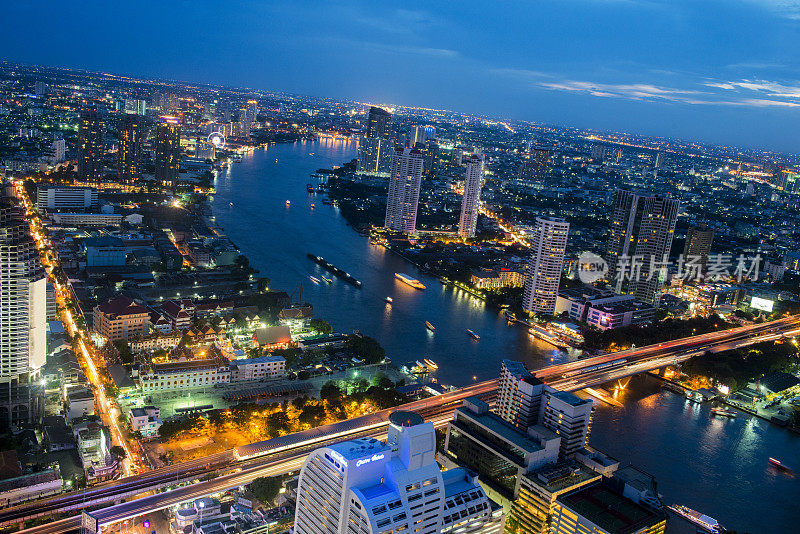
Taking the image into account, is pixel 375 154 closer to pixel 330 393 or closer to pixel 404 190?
pixel 404 190

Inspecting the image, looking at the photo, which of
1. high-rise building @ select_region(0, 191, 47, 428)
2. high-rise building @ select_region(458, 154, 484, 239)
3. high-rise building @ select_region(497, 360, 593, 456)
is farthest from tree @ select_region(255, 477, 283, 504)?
high-rise building @ select_region(458, 154, 484, 239)

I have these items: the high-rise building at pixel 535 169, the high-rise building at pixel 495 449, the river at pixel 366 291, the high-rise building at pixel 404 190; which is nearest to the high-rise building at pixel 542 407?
the high-rise building at pixel 495 449

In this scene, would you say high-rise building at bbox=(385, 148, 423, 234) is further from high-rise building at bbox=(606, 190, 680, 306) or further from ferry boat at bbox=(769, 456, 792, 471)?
ferry boat at bbox=(769, 456, 792, 471)

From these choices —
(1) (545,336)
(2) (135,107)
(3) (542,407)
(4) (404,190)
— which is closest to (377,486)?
(3) (542,407)

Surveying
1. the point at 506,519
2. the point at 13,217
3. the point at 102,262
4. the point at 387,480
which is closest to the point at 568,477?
the point at 506,519

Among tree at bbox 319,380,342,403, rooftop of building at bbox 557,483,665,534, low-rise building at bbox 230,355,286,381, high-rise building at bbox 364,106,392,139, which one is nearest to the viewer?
rooftop of building at bbox 557,483,665,534

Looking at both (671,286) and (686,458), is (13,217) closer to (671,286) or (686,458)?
(686,458)
